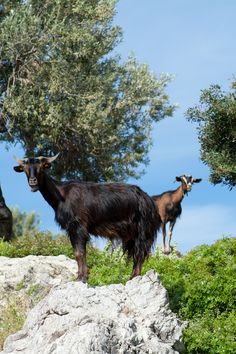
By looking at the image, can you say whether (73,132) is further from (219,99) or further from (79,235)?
(79,235)

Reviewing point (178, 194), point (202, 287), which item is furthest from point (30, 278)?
point (178, 194)

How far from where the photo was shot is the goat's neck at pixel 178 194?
26.7 meters

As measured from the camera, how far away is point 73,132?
101ft

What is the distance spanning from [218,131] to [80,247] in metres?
18.1

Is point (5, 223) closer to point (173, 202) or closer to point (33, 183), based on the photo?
point (173, 202)

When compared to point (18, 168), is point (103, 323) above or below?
below

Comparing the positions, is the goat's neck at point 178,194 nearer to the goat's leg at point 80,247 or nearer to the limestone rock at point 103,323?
the goat's leg at point 80,247

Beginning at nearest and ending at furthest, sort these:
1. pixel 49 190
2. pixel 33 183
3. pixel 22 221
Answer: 1. pixel 33 183
2. pixel 49 190
3. pixel 22 221

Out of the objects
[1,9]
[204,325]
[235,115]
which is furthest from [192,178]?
[204,325]

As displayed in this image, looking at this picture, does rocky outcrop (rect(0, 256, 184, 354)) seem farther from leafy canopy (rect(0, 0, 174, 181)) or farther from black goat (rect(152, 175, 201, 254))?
leafy canopy (rect(0, 0, 174, 181))

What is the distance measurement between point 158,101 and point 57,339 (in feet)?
77.2

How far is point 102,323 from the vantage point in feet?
33.1

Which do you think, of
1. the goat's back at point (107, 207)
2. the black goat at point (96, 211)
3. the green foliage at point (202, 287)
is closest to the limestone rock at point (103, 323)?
the black goat at point (96, 211)

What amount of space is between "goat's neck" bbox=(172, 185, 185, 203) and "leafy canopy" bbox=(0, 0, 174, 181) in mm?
4771
